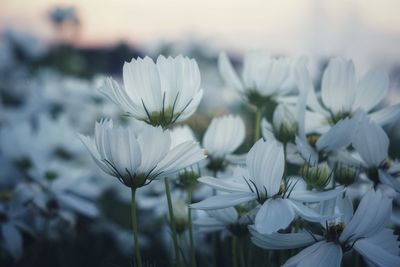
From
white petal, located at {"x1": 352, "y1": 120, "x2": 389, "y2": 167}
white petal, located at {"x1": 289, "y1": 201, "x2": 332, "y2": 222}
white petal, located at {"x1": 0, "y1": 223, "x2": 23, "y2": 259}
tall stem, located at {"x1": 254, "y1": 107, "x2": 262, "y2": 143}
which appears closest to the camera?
white petal, located at {"x1": 289, "y1": 201, "x2": 332, "y2": 222}

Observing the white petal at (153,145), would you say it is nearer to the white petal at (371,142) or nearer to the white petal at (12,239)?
the white petal at (371,142)

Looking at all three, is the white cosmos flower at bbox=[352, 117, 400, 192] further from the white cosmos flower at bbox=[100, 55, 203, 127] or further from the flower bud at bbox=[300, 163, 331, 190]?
the white cosmos flower at bbox=[100, 55, 203, 127]

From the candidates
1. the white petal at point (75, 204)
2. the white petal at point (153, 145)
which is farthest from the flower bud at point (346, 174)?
the white petal at point (75, 204)

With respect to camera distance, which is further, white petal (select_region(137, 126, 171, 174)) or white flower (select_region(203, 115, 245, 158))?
white flower (select_region(203, 115, 245, 158))

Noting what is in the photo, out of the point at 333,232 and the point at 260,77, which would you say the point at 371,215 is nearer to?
the point at 333,232

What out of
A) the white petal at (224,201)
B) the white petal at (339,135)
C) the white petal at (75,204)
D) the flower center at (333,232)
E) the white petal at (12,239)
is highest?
the white petal at (339,135)

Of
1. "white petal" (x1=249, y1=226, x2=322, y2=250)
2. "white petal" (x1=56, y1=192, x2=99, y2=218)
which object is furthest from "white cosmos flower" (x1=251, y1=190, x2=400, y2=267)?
"white petal" (x1=56, y1=192, x2=99, y2=218)

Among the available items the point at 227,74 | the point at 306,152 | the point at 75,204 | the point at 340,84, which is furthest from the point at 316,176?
the point at 75,204

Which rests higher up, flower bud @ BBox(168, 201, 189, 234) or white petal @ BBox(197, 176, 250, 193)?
white petal @ BBox(197, 176, 250, 193)
